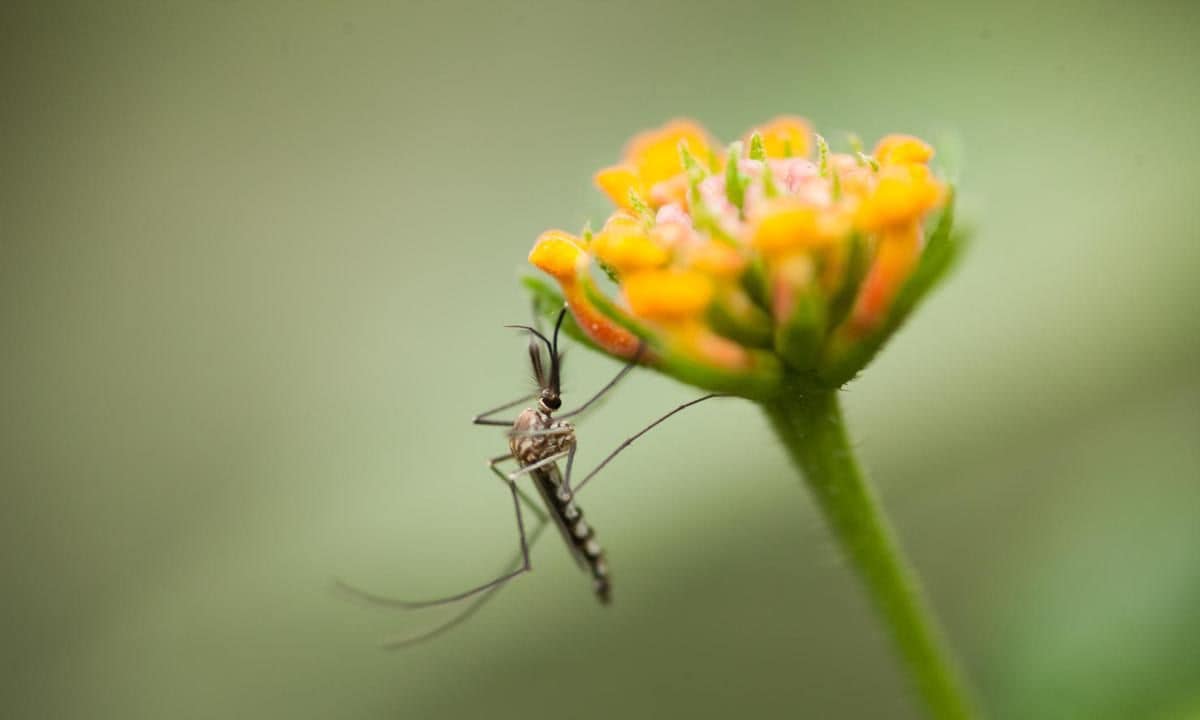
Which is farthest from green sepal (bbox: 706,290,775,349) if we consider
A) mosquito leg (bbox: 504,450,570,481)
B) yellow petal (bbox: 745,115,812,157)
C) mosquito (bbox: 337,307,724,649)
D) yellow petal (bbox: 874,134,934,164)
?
mosquito leg (bbox: 504,450,570,481)

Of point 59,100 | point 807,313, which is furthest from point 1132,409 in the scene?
point 59,100

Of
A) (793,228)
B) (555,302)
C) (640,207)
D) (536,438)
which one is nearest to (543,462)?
(536,438)

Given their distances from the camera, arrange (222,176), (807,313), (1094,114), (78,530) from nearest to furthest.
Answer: (807,313)
(1094,114)
(78,530)
(222,176)

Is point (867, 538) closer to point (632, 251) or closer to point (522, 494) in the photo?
point (632, 251)

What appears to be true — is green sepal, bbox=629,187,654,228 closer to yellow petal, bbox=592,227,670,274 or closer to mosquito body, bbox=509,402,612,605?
yellow petal, bbox=592,227,670,274

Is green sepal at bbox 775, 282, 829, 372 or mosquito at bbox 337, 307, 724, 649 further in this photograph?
mosquito at bbox 337, 307, 724, 649

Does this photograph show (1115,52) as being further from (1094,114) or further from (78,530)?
(78,530)
